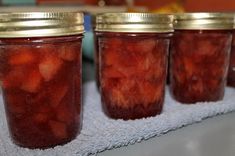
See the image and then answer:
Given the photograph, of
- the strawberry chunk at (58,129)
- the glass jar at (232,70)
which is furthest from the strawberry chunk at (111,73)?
the glass jar at (232,70)

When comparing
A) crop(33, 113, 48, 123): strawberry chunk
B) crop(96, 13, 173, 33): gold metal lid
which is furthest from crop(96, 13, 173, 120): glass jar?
crop(33, 113, 48, 123): strawberry chunk

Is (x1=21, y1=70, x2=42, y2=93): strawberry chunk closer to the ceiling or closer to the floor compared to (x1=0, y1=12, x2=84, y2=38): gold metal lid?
closer to the floor

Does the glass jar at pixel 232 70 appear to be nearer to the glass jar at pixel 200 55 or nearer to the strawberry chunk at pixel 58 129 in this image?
the glass jar at pixel 200 55

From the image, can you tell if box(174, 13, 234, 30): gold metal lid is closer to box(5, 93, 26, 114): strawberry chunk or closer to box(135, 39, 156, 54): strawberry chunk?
box(135, 39, 156, 54): strawberry chunk

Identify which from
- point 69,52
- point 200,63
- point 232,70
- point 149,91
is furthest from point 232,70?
point 69,52

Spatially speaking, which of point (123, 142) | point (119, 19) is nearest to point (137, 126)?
point (123, 142)
